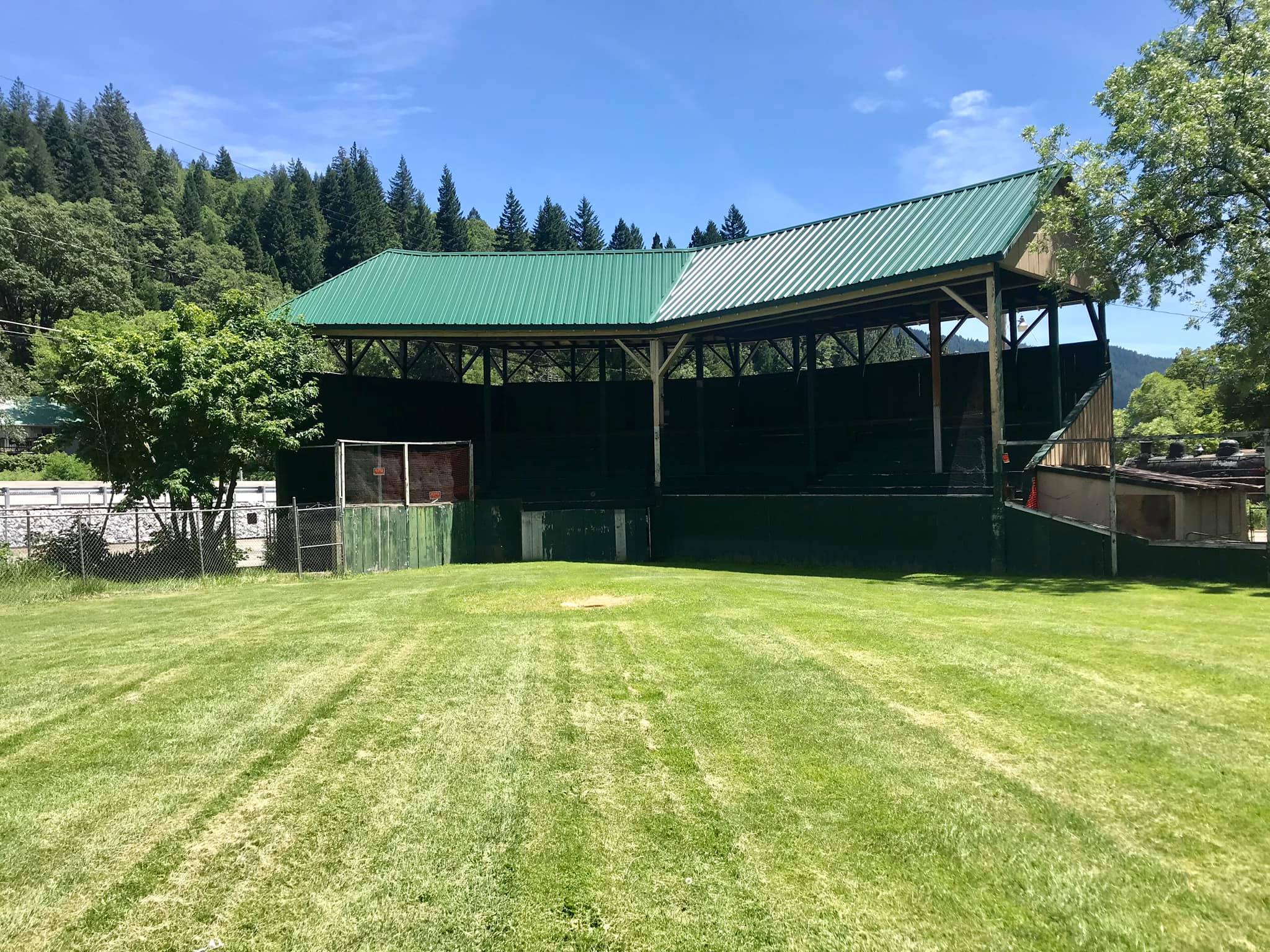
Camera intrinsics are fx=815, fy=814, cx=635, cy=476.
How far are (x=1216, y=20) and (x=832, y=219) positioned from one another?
34.9 feet

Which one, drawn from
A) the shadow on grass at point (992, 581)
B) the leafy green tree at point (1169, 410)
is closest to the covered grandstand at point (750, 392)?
the shadow on grass at point (992, 581)

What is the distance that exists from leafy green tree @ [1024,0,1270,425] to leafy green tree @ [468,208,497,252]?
4650 inches

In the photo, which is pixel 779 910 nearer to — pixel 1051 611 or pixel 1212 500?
pixel 1051 611

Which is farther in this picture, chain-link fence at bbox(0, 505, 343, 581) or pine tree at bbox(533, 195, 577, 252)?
pine tree at bbox(533, 195, 577, 252)

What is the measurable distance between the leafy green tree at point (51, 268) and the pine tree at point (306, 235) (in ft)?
86.2

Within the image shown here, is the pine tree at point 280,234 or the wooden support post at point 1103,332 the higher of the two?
the pine tree at point 280,234

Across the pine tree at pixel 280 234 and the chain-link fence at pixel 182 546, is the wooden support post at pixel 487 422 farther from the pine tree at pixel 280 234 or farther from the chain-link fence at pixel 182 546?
the pine tree at pixel 280 234

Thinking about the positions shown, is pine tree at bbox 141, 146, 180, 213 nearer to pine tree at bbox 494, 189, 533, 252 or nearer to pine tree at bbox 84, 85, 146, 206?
pine tree at bbox 84, 85, 146, 206

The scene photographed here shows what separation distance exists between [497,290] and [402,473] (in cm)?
868

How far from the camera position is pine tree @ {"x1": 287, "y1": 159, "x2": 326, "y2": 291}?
111m

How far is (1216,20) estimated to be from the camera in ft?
63.6

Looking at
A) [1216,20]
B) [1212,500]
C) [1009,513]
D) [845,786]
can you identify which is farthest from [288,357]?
[1216,20]

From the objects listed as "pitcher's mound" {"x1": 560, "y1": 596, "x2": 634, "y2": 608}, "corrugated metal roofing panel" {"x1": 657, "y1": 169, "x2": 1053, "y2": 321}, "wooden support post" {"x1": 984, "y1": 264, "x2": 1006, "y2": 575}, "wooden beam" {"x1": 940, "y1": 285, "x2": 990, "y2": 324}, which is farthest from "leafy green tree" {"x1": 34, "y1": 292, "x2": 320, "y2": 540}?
"wooden support post" {"x1": 984, "y1": 264, "x2": 1006, "y2": 575}

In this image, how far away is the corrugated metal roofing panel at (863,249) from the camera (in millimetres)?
20703
